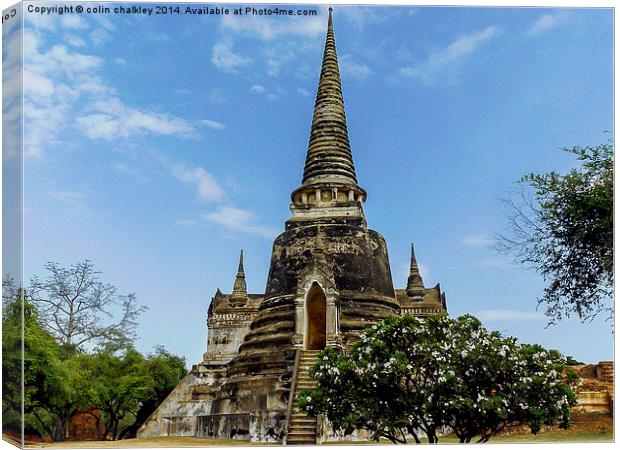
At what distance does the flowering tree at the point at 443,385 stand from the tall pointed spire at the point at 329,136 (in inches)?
387

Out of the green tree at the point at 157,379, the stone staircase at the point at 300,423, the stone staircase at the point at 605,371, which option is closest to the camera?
the stone staircase at the point at 605,371

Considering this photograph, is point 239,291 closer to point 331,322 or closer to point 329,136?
point 329,136

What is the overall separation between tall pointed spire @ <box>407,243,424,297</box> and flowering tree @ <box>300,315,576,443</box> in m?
10.9

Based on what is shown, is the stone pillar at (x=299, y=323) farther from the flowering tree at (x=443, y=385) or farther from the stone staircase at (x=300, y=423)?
the flowering tree at (x=443, y=385)

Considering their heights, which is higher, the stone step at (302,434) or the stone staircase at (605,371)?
the stone staircase at (605,371)

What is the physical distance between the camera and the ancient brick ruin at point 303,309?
17.3 metres

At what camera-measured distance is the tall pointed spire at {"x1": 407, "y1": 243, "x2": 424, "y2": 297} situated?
24309 mm

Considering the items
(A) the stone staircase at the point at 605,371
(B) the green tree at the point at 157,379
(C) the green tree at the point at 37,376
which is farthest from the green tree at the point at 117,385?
(A) the stone staircase at the point at 605,371

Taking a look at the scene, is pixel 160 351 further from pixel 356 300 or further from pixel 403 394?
pixel 403 394

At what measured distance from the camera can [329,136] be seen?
2362 cm

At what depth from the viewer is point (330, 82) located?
24.5 meters

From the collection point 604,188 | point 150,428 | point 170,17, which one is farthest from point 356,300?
point 170,17

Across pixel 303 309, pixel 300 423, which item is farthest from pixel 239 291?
pixel 300 423

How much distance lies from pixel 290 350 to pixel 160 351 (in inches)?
220
